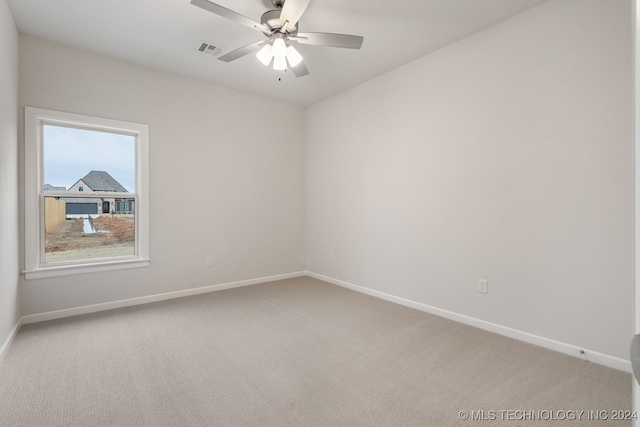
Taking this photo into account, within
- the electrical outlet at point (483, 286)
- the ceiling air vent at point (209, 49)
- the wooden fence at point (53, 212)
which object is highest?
the ceiling air vent at point (209, 49)

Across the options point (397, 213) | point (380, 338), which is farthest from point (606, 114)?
point (380, 338)

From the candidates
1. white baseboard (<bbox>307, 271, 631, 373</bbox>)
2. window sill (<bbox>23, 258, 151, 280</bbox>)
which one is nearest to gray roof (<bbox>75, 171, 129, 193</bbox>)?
window sill (<bbox>23, 258, 151, 280</bbox>)

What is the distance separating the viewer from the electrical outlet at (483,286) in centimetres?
290

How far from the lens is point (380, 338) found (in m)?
2.70

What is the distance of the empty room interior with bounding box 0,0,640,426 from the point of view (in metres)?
2.02

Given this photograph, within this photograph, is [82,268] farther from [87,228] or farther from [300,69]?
[300,69]

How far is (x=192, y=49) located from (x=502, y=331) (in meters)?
4.02

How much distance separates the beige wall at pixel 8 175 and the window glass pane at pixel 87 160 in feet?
1.09

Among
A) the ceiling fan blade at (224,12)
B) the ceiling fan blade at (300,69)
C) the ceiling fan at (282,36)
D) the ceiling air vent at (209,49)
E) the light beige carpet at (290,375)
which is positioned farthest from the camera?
the ceiling air vent at (209,49)

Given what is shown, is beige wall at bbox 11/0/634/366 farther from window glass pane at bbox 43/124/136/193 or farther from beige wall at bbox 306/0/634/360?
window glass pane at bbox 43/124/136/193

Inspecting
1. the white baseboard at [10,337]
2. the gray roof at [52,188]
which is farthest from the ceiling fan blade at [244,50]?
the white baseboard at [10,337]

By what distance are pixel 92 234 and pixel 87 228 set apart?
81 millimetres

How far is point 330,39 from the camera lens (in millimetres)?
2398

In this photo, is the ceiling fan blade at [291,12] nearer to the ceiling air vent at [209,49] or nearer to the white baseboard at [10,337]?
the ceiling air vent at [209,49]
